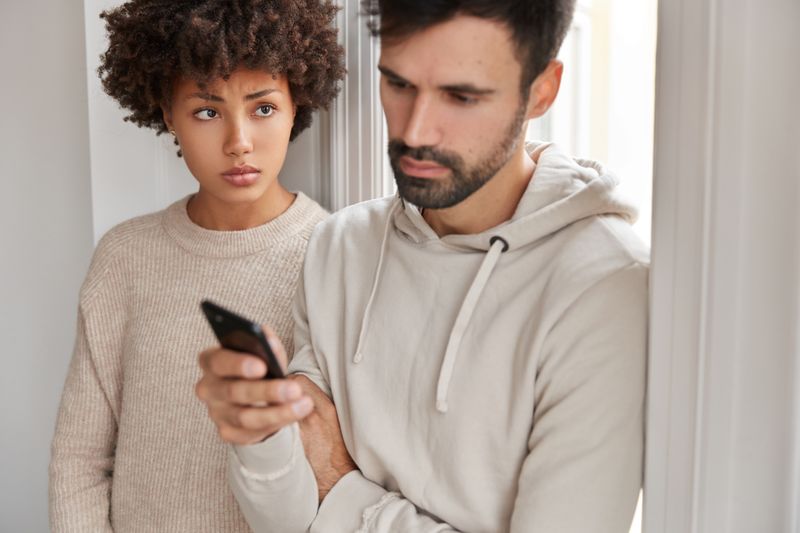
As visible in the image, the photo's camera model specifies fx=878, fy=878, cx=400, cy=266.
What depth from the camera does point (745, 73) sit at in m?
0.87

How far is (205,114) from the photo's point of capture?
1515 mm

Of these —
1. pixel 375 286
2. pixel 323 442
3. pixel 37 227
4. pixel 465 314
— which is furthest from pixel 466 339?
pixel 37 227

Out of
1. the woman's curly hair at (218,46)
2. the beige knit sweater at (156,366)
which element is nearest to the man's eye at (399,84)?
the woman's curly hair at (218,46)

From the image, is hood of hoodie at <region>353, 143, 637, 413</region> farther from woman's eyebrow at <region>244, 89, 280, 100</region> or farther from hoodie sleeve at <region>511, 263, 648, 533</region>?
woman's eyebrow at <region>244, 89, 280, 100</region>

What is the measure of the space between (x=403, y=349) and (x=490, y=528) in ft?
0.89

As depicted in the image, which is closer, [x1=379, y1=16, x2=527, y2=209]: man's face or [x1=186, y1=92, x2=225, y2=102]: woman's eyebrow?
[x1=379, y1=16, x2=527, y2=209]: man's face

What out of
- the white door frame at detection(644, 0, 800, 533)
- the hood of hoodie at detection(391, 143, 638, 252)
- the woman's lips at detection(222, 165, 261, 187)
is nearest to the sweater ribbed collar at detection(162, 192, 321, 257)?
the woman's lips at detection(222, 165, 261, 187)

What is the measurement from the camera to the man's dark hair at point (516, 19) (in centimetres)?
104

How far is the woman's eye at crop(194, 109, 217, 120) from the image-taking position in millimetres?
1513

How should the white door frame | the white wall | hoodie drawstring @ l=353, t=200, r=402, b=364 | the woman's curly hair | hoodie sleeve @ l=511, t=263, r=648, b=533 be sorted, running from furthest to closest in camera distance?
the white wall
the woman's curly hair
hoodie drawstring @ l=353, t=200, r=402, b=364
hoodie sleeve @ l=511, t=263, r=648, b=533
the white door frame

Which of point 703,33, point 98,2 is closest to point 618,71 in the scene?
point 703,33

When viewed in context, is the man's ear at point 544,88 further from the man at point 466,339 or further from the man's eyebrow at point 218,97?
the man's eyebrow at point 218,97

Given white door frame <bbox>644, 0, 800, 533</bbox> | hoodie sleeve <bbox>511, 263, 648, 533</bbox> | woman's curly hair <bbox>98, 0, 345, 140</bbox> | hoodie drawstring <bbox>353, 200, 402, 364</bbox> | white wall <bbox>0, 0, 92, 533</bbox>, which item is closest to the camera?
white door frame <bbox>644, 0, 800, 533</bbox>

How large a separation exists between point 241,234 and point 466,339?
0.59m
